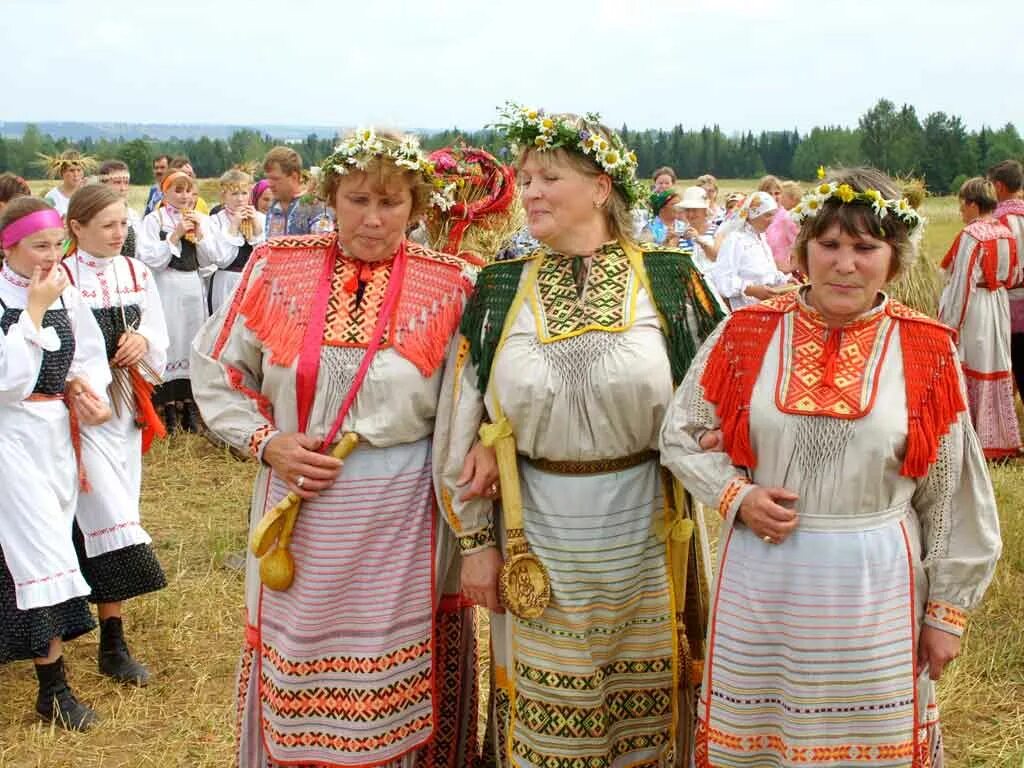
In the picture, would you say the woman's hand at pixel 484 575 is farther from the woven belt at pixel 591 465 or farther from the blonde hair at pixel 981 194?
the blonde hair at pixel 981 194

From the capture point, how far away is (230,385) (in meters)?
3.32

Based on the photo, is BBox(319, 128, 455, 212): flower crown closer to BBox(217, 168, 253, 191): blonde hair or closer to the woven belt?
the woven belt

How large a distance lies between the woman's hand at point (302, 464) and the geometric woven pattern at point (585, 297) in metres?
A: 0.71

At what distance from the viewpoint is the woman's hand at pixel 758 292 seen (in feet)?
27.6

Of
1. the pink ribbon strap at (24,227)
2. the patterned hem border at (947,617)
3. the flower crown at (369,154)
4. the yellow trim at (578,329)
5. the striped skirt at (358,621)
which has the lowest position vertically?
the striped skirt at (358,621)

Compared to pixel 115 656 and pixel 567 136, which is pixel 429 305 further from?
pixel 115 656

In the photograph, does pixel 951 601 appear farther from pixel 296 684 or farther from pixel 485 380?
pixel 296 684

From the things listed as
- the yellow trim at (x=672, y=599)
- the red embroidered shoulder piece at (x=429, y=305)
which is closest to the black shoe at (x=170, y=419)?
the red embroidered shoulder piece at (x=429, y=305)

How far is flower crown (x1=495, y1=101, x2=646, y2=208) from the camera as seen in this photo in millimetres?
3092

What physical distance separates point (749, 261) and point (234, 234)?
164 inches

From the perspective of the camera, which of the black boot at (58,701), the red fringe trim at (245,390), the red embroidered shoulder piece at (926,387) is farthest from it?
the black boot at (58,701)

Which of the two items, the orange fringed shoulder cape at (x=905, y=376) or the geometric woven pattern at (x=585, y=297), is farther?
the geometric woven pattern at (x=585, y=297)

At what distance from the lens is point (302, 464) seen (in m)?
3.15

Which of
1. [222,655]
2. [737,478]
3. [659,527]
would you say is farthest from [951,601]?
[222,655]
